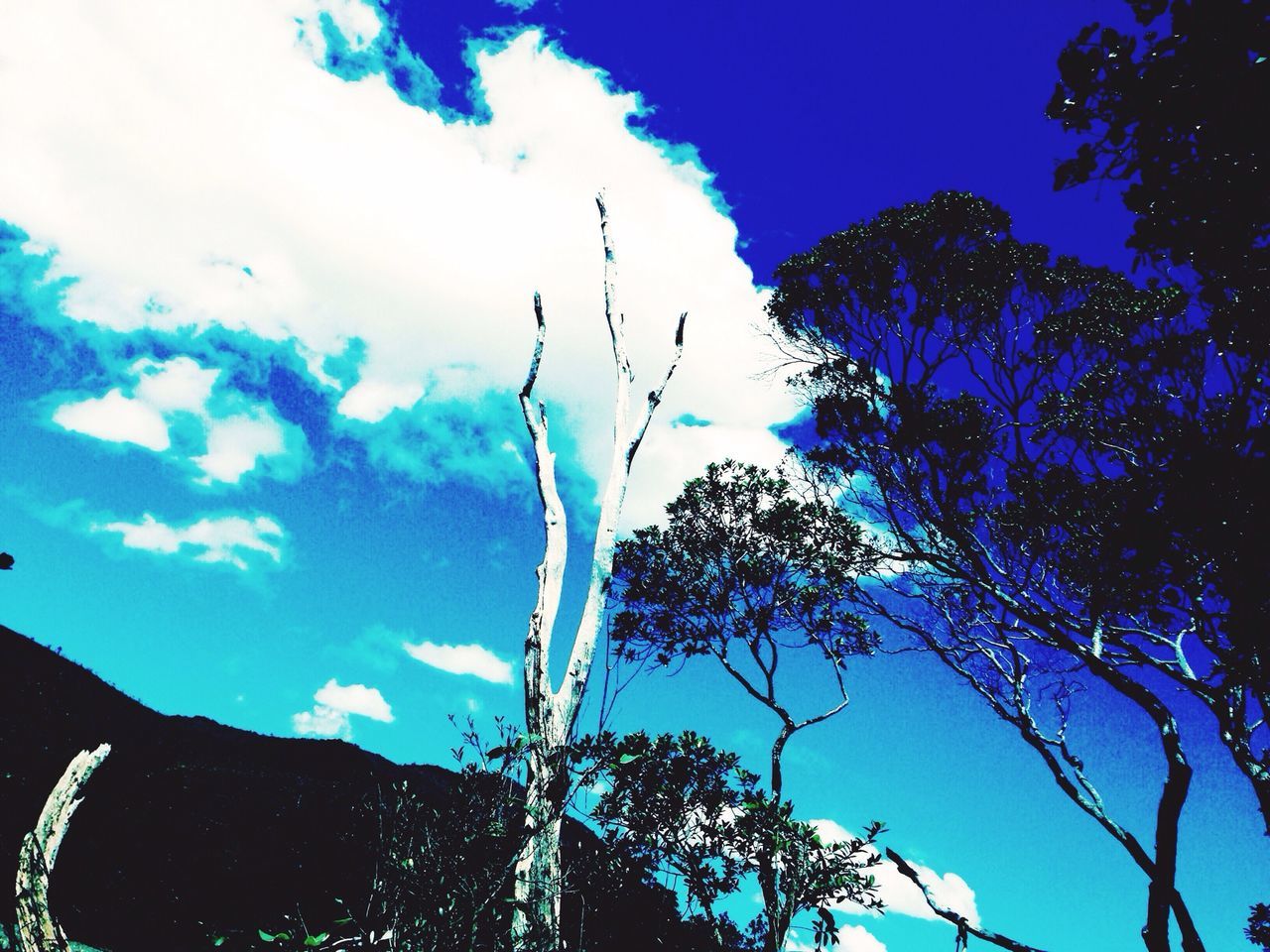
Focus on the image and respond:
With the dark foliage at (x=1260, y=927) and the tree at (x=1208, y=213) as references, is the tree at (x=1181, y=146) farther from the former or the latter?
the dark foliage at (x=1260, y=927)

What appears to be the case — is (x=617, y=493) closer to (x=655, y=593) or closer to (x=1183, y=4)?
(x=1183, y=4)

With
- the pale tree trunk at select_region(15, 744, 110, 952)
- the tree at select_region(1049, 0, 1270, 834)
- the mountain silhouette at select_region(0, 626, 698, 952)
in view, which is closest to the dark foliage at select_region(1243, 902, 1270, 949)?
the tree at select_region(1049, 0, 1270, 834)

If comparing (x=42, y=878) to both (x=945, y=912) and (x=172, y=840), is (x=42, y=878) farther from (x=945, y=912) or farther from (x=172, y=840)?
(x=172, y=840)

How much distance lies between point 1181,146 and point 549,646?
5098 millimetres

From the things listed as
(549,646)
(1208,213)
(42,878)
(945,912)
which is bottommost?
(42,878)

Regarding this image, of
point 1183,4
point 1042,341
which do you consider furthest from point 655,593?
point 1183,4

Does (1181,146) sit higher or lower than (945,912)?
higher

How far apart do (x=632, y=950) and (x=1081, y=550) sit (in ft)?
25.6

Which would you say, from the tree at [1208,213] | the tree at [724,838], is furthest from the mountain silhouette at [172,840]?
the tree at [1208,213]

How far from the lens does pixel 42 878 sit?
4.51 metres

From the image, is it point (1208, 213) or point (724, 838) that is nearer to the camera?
point (1208, 213)

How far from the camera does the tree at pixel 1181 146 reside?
3656 mm

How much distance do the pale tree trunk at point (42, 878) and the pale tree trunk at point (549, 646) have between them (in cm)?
314

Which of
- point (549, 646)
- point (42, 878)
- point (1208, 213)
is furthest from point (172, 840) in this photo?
point (1208, 213)
